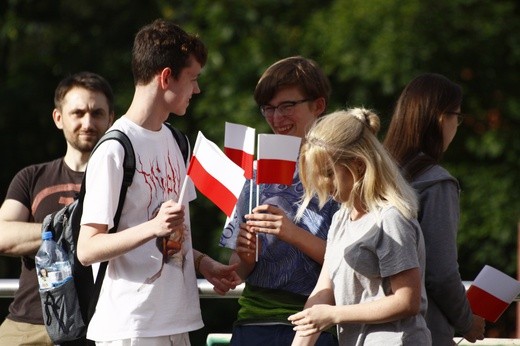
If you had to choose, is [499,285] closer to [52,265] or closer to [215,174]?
[215,174]

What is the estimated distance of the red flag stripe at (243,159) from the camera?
14.7 ft

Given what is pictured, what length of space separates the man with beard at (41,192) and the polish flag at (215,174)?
93 cm

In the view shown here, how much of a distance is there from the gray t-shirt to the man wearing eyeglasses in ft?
1.01

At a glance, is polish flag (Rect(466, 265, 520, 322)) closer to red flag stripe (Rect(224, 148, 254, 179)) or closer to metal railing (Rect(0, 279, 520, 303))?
metal railing (Rect(0, 279, 520, 303))

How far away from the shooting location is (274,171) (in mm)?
4316

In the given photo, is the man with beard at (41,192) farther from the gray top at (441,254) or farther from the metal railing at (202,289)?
the gray top at (441,254)

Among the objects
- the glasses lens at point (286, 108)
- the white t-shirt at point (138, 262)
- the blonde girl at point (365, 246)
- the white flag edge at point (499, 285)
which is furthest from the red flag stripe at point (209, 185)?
the white flag edge at point (499, 285)

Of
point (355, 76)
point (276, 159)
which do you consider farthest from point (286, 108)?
point (355, 76)

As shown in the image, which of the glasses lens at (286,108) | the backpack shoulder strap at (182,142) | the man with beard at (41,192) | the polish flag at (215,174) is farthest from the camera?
the man with beard at (41,192)

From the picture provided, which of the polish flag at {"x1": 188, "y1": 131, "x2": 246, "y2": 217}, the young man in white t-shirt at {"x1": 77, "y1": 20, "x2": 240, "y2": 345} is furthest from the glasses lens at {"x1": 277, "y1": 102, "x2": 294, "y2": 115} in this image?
the polish flag at {"x1": 188, "y1": 131, "x2": 246, "y2": 217}

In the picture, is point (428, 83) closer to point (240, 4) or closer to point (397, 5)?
point (397, 5)

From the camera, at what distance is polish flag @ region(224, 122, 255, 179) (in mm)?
4484

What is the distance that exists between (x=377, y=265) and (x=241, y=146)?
2.68 ft

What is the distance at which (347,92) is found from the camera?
39.5ft
